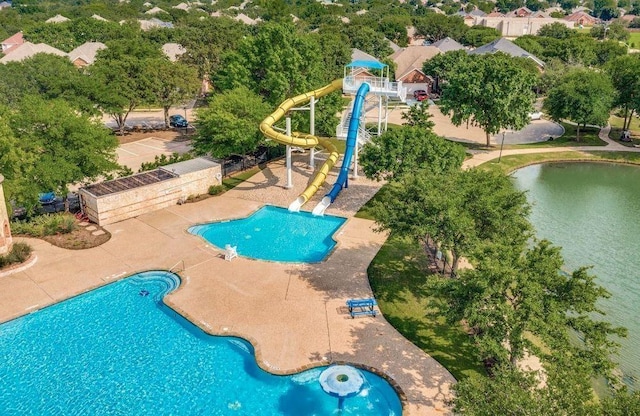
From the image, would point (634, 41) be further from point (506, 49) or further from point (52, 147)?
point (52, 147)

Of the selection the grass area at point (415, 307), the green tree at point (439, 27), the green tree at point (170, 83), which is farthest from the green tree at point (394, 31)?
the grass area at point (415, 307)

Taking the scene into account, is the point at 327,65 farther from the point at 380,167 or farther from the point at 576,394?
the point at 576,394

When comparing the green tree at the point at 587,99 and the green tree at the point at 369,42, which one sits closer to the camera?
the green tree at the point at 587,99

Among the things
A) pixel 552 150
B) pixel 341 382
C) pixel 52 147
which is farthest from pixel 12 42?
pixel 341 382

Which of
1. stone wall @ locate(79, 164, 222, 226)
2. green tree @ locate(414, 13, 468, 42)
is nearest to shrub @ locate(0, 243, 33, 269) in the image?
stone wall @ locate(79, 164, 222, 226)

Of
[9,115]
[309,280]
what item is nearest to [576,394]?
[309,280]

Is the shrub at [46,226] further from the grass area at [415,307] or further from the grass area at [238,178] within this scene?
the grass area at [415,307]
